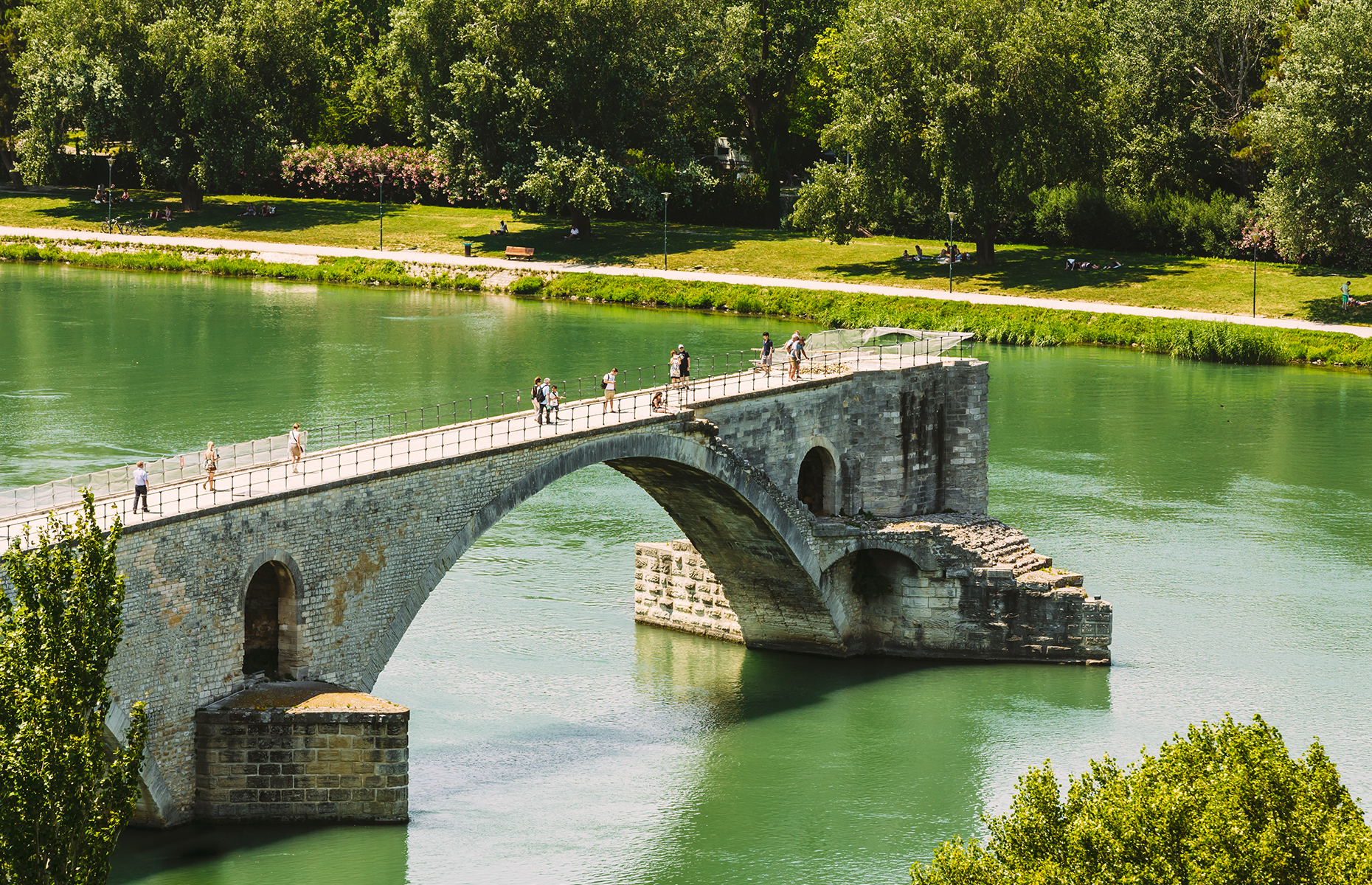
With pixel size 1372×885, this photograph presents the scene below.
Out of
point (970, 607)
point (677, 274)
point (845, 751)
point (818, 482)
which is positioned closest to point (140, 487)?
point (845, 751)

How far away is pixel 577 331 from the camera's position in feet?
304

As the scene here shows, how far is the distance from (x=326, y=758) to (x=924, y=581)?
18704 millimetres

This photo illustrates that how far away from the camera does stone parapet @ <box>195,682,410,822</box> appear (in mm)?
33656

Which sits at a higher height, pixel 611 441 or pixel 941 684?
pixel 611 441

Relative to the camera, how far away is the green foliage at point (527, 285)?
107125mm

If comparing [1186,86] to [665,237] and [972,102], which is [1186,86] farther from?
[665,237]

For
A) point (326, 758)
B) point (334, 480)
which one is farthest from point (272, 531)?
point (326, 758)

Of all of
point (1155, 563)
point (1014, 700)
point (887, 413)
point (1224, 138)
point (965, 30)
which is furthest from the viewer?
point (1224, 138)

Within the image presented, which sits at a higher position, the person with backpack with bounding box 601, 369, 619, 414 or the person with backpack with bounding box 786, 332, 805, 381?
the person with backpack with bounding box 786, 332, 805, 381

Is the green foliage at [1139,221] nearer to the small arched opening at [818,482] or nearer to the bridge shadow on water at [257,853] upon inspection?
A: the small arched opening at [818,482]

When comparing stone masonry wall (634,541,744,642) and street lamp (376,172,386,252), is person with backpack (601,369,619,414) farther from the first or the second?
street lamp (376,172,386,252)

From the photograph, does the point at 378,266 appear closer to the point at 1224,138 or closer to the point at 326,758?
the point at 1224,138

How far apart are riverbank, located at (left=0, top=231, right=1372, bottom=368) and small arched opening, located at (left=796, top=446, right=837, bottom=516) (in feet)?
146

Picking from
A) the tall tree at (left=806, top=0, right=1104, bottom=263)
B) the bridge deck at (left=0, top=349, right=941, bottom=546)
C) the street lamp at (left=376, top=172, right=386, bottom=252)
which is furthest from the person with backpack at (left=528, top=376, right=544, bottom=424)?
the street lamp at (left=376, top=172, right=386, bottom=252)
